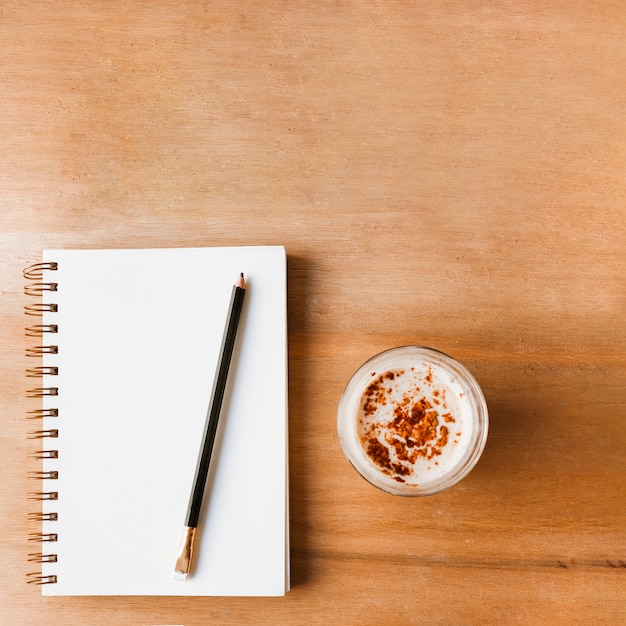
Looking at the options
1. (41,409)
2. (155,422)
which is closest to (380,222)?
(155,422)

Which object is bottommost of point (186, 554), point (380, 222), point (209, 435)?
point (186, 554)

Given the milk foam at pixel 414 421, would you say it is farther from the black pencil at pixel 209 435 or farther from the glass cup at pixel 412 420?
the black pencil at pixel 209 435

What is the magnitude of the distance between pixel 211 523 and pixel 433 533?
0.92 ft

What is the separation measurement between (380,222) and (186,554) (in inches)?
18.9

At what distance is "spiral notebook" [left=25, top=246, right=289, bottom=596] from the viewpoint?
74 cm

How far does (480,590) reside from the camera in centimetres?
75

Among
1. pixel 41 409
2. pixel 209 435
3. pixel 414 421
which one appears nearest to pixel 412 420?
pixel 414 421

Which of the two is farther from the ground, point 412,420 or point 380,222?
point 380,222

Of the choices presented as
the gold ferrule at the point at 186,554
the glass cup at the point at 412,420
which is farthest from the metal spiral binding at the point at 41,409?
the glass cup at the point at 412,420

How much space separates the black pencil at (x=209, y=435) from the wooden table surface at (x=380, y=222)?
0.07m

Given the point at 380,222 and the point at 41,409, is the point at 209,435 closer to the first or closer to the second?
the point at 41,409

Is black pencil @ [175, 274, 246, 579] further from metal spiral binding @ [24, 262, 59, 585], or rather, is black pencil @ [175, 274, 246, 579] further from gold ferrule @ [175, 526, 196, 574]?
metal spiral binding @ [24, 262, 59, 585]

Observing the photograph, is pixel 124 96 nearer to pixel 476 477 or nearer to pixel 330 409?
pixel 330 409

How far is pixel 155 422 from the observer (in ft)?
2.45
